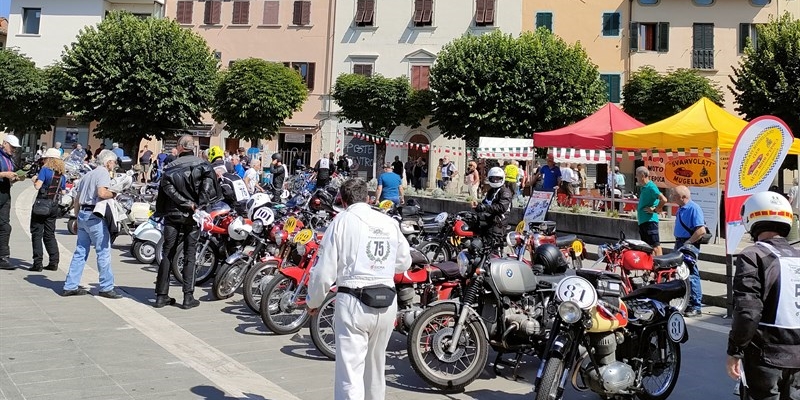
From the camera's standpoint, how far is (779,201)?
3.56 m

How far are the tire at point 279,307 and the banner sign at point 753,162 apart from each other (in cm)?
529

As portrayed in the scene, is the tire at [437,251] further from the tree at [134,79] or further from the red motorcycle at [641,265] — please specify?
the tree at [134,79]

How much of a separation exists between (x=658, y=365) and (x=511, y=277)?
4.33 ft

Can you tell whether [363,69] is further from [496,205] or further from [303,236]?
[303,236]

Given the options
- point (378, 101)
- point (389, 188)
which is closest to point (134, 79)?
point (378, 101)

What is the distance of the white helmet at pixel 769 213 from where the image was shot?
351cm

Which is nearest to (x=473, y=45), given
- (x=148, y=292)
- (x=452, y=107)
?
(x=452, y=107)

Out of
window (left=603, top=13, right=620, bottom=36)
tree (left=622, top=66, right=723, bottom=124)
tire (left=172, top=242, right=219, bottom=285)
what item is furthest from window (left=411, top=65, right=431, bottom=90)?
tire (left=172, top=242, right=219, bottom=285)

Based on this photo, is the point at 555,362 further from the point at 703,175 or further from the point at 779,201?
the point at 703,175

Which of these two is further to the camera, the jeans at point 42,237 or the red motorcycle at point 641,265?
the jeans at point 42,237

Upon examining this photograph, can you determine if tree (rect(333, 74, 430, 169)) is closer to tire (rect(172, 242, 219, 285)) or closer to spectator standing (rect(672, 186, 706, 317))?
tire (rect(172, 242, 219, 285))

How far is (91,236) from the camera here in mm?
7938

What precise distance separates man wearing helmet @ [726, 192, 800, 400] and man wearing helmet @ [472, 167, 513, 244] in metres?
5.73

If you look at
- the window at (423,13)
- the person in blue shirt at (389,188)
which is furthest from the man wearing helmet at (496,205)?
the window at (423,13)
